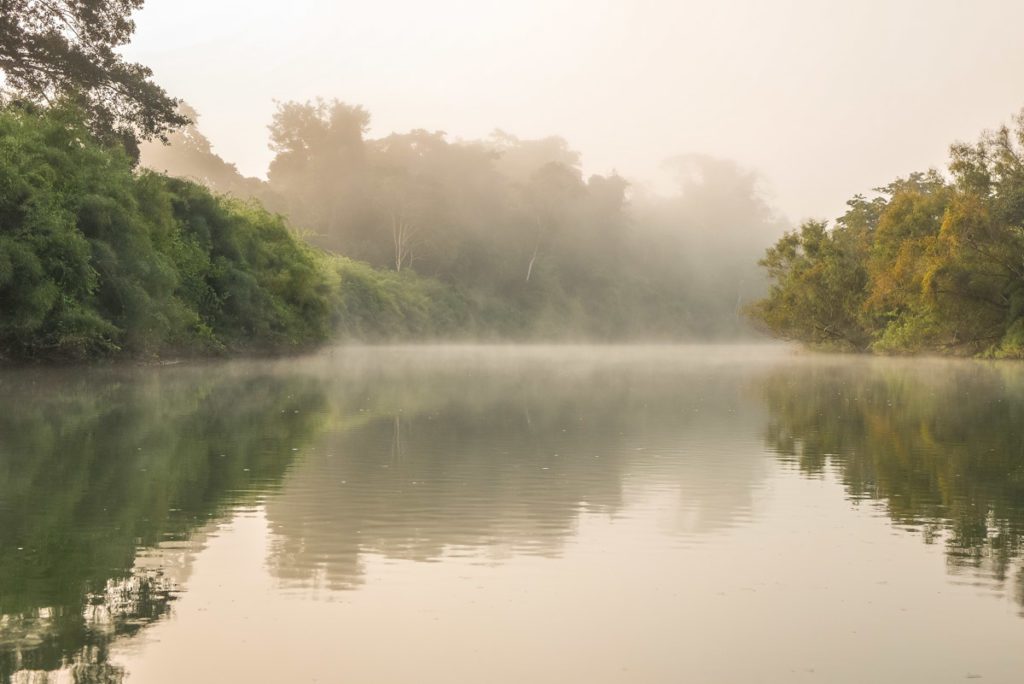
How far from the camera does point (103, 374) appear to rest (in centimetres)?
3134

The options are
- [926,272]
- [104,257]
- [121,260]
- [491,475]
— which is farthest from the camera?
[926,272]

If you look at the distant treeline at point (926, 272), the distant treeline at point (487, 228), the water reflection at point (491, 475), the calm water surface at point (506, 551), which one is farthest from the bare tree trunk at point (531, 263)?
the calm water surface at point (506, 551)

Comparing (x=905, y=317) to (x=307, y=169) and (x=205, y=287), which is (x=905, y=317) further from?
(x=307, y=169)

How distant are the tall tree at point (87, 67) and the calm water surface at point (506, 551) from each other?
75.2 feet

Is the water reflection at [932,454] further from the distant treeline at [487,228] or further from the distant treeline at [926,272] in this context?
the distant treeline at [487,228]

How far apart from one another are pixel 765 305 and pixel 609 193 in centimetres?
5482

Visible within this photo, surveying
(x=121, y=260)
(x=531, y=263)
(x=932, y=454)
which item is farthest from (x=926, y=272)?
(x=531, y=263)

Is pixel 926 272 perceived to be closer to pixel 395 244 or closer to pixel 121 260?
pixel 121 260

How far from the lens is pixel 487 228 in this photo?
108 metres

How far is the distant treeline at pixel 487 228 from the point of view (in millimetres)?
98250

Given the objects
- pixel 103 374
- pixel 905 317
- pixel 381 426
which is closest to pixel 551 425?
pixel 381 426

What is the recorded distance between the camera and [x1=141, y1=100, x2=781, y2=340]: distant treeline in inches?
3868

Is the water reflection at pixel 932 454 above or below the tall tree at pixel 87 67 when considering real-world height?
below

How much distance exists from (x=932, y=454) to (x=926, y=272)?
38.3 m
